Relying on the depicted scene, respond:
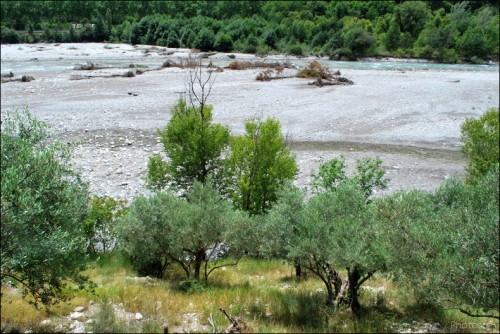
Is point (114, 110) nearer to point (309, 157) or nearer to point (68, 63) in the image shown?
point (309, 157)

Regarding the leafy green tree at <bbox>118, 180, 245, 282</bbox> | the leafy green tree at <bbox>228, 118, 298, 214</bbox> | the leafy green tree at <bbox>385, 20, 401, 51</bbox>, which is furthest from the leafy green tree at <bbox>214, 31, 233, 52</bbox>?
the leafy green tree at <bbox>118, 180, 245, 282</bbox>

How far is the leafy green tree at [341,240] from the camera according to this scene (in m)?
7.84

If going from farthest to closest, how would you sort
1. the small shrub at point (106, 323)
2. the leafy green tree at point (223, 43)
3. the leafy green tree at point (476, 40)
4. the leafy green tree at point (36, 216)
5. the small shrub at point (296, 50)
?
the leafy green tree at point (223, 43), the small shrub at point (296, 50), the leafy green tree at point (476, 40), the small shrub at point (106, 323), the leafy green tree at point (36, 216)

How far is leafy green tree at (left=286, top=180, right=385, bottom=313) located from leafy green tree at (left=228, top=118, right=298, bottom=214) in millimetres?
5579

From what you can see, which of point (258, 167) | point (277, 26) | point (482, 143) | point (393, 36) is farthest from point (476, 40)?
point (277, 26)

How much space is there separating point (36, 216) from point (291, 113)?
28.5 meters

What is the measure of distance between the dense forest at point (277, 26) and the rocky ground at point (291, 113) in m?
→ 4.80

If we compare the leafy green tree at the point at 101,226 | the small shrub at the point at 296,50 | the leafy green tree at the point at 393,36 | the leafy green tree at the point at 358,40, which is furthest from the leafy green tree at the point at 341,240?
the small shrub at the point at 296,50

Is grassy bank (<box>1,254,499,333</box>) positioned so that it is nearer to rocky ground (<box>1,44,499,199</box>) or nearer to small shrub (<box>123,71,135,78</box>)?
rocky ground (<box>1,44,499,199</box>)

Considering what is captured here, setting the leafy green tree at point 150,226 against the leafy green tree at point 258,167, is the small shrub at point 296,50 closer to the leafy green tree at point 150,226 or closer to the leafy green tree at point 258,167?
the leafy green tree at point 258,167

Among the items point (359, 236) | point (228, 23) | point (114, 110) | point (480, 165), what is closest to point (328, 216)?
point (359, 236)

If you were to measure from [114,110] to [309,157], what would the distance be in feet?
56.0

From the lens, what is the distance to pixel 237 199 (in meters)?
15.3

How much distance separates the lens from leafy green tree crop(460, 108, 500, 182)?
556 inches
